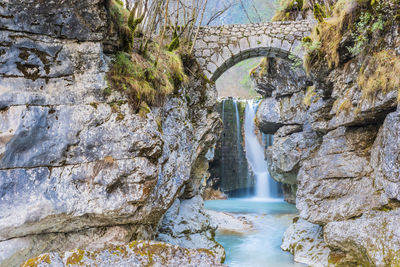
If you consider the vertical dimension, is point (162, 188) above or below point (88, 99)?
below

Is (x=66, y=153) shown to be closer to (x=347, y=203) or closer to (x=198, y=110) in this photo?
(x=198, y=110)

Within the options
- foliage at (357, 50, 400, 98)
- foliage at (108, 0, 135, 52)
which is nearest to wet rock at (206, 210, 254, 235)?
foliage at (357, 50, 400, 98)

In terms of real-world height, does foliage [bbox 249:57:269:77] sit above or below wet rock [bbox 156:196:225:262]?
above

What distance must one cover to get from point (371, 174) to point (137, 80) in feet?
14.9

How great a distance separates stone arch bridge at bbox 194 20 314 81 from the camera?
357 inches

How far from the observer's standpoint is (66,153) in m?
3.34

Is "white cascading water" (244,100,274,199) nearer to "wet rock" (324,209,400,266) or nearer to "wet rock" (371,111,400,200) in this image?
"wet rock" (324,209,400,266)

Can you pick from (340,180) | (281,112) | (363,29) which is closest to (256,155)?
(281,112)

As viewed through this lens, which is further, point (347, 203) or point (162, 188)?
point (347, 203)

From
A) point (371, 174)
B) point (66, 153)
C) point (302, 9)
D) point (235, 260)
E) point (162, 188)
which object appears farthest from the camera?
point (302, 9)

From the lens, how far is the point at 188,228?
586cm

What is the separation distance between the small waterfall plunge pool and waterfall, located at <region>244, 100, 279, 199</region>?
2.35 metres

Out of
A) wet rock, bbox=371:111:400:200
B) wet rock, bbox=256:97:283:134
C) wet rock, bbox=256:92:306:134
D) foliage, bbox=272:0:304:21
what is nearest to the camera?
wet rock, bbox=371:111:400:200

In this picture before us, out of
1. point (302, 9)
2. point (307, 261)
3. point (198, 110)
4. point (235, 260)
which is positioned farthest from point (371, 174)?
point (302, 9)
